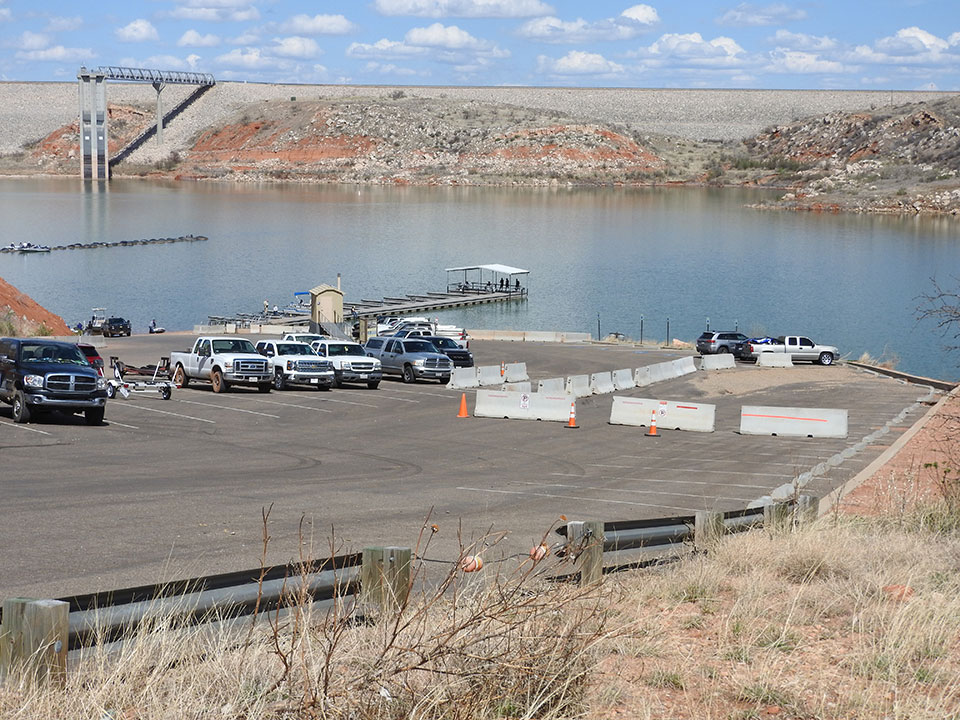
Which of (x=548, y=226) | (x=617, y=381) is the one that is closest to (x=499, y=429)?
(x=617, y=381)

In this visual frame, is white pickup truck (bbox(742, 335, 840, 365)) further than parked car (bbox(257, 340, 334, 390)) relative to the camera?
Yes

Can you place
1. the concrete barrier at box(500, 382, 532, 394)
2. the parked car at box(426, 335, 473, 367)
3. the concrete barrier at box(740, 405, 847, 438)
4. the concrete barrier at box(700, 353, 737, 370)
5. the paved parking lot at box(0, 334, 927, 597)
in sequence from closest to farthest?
the paved parking lot at box(0, 334, 927, 597)
the concrete barrier at box(740, 405, 847, 438)
the concrete barrier at box(500, 382, 532, 394)
the parked car at box(426, 335, 473, 367)
the concrete barrier at box(700, 353, 737, 370)

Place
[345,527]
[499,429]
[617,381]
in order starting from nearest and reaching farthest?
1. [345,527]
2. [499,429]
3. [617,381]

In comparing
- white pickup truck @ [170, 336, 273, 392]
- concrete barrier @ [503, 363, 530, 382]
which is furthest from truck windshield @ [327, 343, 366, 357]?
concrete barrier @ [503, 363, 530, 382]

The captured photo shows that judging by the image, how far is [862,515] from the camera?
14336mm

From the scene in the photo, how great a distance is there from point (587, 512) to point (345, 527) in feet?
12.1

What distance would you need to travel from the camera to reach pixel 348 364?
3631 centimetres

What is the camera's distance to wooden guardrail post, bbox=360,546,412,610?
296 inches

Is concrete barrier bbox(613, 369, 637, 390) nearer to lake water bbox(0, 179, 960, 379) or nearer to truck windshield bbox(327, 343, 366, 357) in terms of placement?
truck windshield bbox(327, 343, 366, 357)

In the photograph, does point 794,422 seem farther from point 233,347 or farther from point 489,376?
point 233,347

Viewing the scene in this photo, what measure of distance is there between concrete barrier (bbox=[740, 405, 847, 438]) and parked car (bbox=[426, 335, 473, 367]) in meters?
14.8

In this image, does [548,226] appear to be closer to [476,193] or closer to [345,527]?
[476,193]

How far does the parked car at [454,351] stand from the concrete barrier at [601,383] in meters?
6.43

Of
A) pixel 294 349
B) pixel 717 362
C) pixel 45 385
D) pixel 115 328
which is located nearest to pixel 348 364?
pixel 294 349
